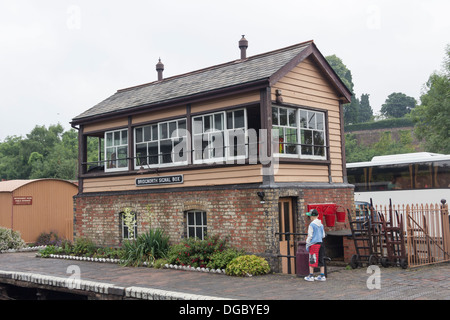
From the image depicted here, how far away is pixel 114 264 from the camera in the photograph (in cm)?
1410

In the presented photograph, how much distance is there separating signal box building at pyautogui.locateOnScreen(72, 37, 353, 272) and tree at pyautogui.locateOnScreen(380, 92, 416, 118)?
3031 inches

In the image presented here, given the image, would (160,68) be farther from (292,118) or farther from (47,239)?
(47,239)

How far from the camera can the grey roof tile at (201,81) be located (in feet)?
43.2

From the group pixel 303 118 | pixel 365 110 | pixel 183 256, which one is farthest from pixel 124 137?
pixel 365 110

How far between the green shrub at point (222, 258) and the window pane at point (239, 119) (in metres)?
3.58

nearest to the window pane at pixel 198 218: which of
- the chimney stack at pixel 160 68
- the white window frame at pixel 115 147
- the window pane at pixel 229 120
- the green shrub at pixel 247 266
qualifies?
the green shrub at pixel 247 266

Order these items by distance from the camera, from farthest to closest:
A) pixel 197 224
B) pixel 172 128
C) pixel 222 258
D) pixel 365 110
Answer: pixel 365 110 < pixel 172 128 < pixel 197 224 < pixel 222 258

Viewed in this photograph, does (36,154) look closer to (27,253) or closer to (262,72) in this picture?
(27,253)

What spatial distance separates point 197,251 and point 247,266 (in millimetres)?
1975

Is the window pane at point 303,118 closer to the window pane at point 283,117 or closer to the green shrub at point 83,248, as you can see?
the window pane at point 283,117

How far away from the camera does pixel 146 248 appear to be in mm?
13773

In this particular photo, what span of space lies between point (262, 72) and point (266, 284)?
5916 mm

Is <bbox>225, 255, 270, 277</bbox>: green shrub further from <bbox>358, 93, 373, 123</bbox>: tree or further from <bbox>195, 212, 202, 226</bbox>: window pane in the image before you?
<bbox>358, 93, 373, 123</bbox>: tree

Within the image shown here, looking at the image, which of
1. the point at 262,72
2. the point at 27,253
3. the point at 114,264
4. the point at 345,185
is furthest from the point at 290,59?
the point at 27,253
